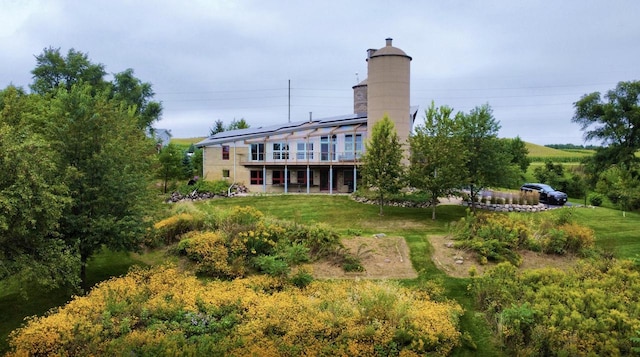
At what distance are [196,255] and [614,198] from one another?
32.7 metres

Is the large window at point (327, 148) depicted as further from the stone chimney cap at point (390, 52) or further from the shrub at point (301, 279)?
the shrub at point (301, 279)

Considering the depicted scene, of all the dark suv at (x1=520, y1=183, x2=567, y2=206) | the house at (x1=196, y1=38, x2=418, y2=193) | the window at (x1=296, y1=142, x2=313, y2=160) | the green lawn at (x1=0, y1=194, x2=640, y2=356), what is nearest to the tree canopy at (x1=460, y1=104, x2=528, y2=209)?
the green lawn at (x1=0, y1=194, x2=640, y2=356)

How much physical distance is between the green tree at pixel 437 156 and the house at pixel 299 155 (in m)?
7.90

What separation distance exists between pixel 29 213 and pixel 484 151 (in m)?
22.3

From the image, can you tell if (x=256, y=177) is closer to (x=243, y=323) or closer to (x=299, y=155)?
(x=299, y=155)

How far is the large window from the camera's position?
1396 inches

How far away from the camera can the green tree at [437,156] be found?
77.1ft

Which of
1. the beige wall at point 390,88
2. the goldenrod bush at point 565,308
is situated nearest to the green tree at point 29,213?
the goldenrod bush at point 565,308

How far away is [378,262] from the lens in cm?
1482

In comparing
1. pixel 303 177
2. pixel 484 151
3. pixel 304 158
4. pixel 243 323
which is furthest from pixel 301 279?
pixel 303 177

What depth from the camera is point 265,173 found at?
3703cm

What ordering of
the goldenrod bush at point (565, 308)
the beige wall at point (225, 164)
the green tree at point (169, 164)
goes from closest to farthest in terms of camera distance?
the goldenrod bush at point (565, 308) < the green tree at point (169, 164) < the beige wall at point (225, 164)

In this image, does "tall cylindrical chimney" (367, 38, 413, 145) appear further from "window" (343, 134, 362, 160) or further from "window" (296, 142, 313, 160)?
"window" (296, 142, 313, 160)

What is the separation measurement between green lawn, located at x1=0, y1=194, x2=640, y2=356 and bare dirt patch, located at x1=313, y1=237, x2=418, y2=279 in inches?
15.3
